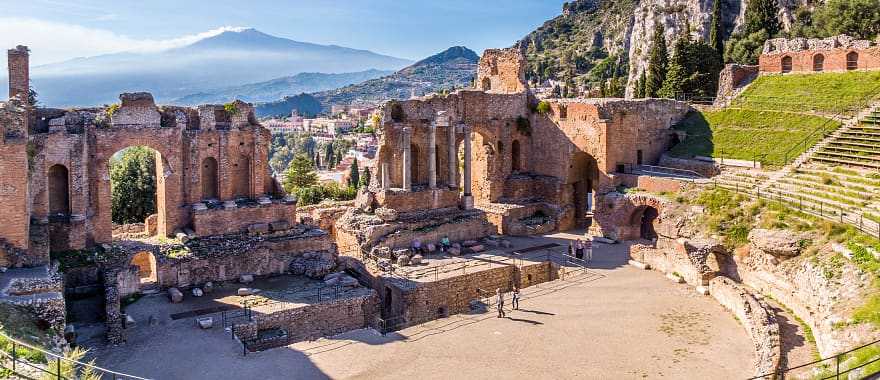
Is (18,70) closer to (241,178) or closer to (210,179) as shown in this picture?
(210,179)

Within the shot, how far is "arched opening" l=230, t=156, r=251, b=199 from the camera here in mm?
29016

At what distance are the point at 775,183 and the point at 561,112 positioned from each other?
12.6 m

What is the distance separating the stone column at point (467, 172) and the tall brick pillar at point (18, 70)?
20218 mm

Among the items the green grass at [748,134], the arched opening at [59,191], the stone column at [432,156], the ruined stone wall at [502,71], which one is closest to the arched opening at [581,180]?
the green grass at [748,134]

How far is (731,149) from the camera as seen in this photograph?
3662 centimetres

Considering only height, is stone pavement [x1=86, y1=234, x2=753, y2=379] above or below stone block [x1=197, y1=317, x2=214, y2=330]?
below

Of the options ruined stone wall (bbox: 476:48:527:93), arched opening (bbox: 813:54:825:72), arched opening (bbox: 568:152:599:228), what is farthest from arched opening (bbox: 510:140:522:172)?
arched opening (bbox: 813:54:825:72)

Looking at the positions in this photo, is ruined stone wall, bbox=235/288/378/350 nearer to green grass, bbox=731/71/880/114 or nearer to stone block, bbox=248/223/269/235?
stone block, bbox=248/223/269/235

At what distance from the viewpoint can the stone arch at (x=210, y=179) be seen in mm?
28422

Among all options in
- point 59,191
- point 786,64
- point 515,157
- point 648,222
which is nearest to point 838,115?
point 786,64

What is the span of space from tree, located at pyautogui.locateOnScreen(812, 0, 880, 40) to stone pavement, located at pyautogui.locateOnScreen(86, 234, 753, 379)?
3730 centimetres

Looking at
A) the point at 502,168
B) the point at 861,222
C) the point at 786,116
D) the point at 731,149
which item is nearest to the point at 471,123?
the point at 502,168

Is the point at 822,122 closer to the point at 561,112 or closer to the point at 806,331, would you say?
the point at 561,112

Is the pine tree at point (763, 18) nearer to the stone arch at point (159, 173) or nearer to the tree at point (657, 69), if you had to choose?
the tree at point (657, 69)
